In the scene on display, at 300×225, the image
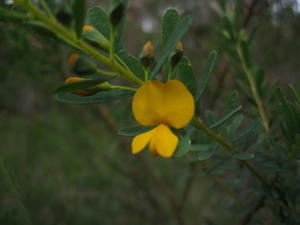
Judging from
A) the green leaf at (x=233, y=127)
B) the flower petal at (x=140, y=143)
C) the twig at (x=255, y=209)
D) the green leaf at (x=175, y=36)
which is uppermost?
the green leaf at (x=175, y=36)

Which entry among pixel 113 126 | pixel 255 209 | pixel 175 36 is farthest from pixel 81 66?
pixel 113 126

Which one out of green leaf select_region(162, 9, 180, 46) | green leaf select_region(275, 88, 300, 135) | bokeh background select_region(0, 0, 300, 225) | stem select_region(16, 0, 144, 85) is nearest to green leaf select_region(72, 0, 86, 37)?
stem select_region(16, 0, 144, 85)

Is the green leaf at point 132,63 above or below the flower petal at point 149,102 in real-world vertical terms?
above

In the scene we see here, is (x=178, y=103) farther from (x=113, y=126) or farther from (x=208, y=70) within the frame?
(x=113, y=126)

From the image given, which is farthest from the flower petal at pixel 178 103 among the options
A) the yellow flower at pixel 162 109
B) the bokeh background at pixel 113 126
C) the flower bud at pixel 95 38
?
the bokeh background at pixel 113 126

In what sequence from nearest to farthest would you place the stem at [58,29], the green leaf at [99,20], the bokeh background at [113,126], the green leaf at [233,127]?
the stem at [58,29] → the green leaf at [99,20] → the green leaf at [233,127] → the bokeh background at [113,126]

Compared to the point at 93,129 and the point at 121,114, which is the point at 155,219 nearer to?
the point at 93,129

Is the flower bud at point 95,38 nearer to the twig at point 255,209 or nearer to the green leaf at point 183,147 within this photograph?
the green leaf at point 183,147

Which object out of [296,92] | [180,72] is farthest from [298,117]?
[180,72]
